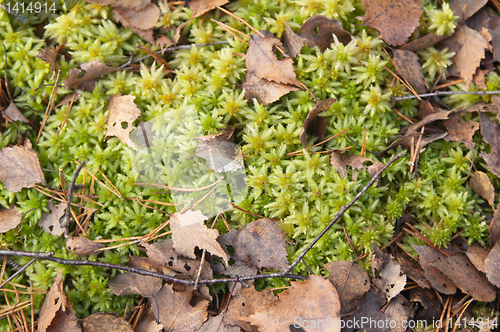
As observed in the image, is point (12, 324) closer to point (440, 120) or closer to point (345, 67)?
point (345, 67)

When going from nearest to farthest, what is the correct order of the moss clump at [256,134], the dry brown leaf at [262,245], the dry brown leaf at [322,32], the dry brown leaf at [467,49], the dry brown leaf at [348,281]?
1. the dry brown leaf at [348,281]
2. the dry brown leaf at [262,245]
3. the moss clump at [256,134]
4. the dry brown leaf at [322,32]
5. the dry brown leaf at [467,49]

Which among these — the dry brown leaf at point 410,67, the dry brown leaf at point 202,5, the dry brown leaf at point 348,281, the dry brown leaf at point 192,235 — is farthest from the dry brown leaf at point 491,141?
the dry brown leaf at point 202,5

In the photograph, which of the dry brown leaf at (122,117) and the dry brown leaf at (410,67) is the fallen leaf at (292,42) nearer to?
the dry brown leaf at (410,67)

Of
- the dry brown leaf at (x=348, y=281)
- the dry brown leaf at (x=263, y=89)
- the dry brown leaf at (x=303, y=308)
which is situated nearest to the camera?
the dry brown leaf at (x=303, y=308)

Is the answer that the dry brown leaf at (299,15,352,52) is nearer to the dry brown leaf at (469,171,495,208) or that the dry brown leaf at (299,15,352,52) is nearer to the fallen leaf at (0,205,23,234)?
the dry brown leaf at (469,171,495,208)

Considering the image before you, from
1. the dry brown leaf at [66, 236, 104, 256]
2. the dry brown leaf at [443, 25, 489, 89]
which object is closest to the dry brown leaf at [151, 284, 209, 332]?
the dry brown leaf at [66, 236, 104, 256]

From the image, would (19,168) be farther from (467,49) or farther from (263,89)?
(467,49)

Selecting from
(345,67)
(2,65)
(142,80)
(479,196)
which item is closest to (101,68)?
(142,80)
